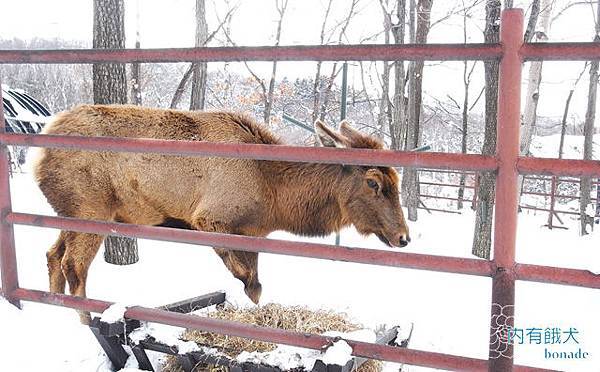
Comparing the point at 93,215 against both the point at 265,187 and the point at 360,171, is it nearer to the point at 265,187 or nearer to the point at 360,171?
the point at 265,187

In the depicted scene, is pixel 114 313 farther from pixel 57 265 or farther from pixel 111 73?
pixel 111 73

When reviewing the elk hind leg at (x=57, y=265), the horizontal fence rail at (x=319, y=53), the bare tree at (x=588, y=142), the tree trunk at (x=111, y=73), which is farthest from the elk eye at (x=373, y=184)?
the bare tree at (x=588, y=142)

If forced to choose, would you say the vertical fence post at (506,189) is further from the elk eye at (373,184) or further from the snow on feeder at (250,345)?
the elk eye at (373,184)

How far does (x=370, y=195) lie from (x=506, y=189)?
2.40 m

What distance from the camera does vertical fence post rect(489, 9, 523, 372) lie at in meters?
2.42

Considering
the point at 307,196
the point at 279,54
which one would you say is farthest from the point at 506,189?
the point at 307,196

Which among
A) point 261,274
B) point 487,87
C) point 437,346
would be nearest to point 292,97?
point 487,87

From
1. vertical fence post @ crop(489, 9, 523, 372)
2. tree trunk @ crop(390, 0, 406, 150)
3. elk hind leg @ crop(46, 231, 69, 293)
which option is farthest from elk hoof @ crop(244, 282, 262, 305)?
tree trunk @ crop(390, 0, 406, 150)

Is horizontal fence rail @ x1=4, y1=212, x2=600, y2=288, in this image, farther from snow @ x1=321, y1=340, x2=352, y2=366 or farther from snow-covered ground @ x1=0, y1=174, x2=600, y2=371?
snow-covered ground @ x1=0, y1=174, x2=600, y2=371

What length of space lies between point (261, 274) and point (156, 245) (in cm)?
259

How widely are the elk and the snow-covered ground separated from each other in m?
0.65

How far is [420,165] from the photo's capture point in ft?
8.45

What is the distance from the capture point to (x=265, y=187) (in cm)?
519

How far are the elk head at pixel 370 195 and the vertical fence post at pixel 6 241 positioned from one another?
2363 mm
